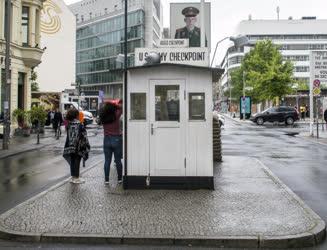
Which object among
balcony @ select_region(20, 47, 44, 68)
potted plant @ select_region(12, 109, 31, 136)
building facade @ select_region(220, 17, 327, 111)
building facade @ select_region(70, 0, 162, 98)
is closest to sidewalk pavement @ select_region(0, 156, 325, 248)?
potted plant @ select_region(12, 109, 31, 136)

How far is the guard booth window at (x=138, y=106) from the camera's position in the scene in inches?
412

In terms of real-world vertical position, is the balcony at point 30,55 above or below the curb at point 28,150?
above

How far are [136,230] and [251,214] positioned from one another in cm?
194

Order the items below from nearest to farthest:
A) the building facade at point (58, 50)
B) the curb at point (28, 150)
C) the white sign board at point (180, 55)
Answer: the white sign board at point (180, 55), the curb at point (28, 150), the building facade at point (58, 50)

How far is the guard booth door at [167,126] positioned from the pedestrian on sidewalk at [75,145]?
1.83m

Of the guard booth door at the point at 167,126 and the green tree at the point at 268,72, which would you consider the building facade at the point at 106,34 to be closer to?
the green tree at the point at 268,72

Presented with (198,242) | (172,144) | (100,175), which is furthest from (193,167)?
(198,242)

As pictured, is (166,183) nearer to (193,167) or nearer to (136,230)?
(193,167)

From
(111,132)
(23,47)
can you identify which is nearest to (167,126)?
(111,132)

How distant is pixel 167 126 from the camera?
1041 cm

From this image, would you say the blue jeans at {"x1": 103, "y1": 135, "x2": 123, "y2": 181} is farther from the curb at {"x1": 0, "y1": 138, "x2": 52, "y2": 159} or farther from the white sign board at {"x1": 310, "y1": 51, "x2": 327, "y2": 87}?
the white sign board at {"x1": 310, "y1": 51, "x2": 327, "y2": 87}

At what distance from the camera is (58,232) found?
7.02m

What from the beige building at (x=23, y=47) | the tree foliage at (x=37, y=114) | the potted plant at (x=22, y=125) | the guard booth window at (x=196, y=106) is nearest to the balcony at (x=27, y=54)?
the beige building at (x=23, y=47)

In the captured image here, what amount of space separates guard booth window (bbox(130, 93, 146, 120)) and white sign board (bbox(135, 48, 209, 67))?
98 centimetres
